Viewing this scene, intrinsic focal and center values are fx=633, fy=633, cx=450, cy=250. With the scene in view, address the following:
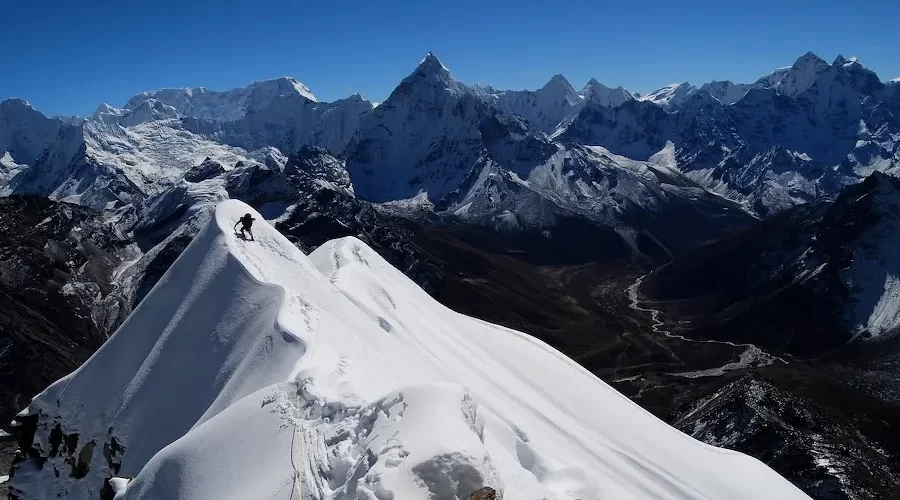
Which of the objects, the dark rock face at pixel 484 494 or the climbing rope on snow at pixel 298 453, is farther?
the climbing rope on snow at pixel 298 453

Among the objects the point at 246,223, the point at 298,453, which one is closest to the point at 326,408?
the point at 298,453

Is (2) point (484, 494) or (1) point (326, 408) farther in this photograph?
(1) point (326, 408)

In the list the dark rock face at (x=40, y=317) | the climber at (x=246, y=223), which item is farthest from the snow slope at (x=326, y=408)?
the dark rock face at (x=40, y=317)

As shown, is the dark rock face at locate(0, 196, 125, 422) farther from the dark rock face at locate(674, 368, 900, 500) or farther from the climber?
the dark rock face at locate(674, 368, 900, 500)

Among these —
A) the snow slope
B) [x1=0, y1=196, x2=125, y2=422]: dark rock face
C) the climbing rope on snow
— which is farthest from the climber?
[x1=0, y1=196, x2=125, y2=422]: dark rock face

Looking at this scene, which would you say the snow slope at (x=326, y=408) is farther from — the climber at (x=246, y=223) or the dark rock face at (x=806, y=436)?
the dark rock face at (x=806, y=436)

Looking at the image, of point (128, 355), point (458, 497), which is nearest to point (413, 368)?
point (128, 355)

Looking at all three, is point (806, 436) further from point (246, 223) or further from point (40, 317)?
point (40, 317)

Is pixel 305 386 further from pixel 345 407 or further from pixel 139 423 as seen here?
pixel 139 423

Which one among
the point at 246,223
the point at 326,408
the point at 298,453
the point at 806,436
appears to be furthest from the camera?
the point at 806,436
